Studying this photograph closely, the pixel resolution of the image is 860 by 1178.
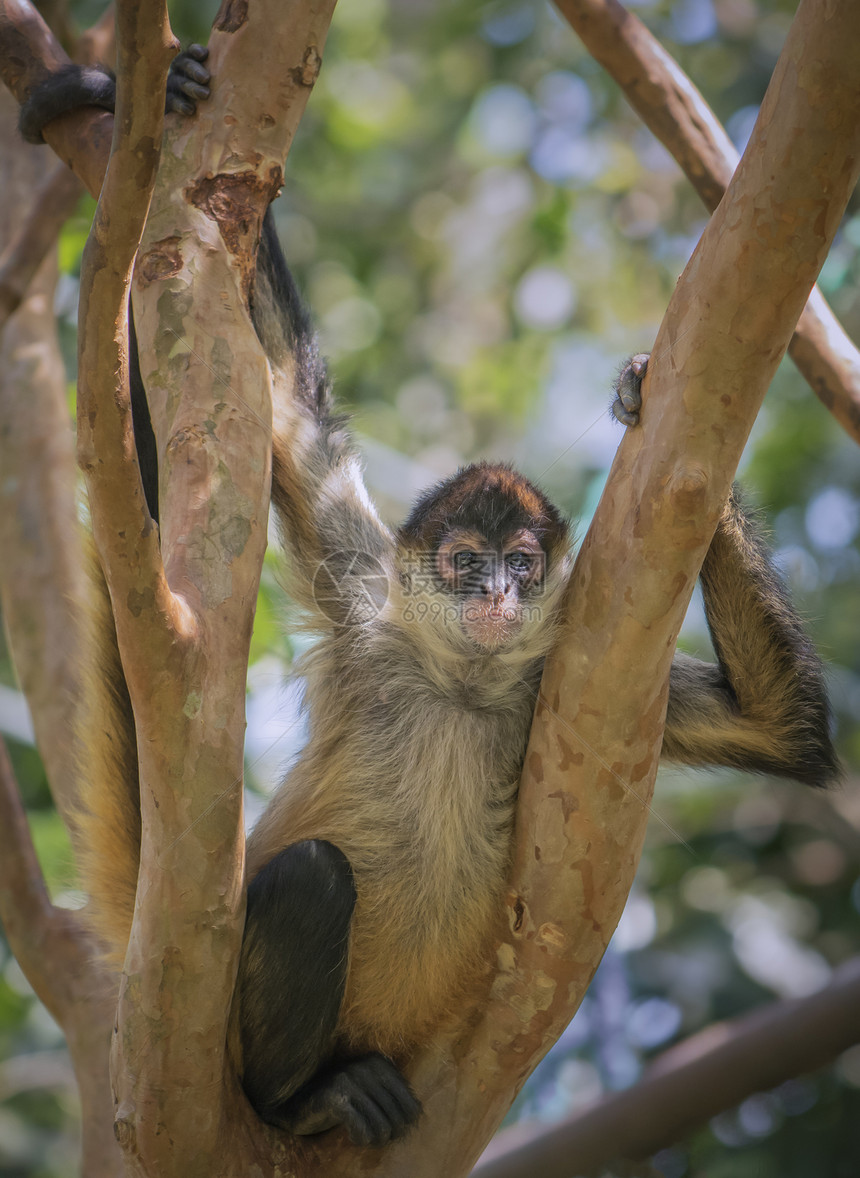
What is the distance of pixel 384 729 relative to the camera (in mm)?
4227

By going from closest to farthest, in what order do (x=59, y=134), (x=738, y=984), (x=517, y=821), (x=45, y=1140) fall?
(x=517, y=821)
(x=59, y=134)
(x=738, y=984)
(x=45, y=1140)

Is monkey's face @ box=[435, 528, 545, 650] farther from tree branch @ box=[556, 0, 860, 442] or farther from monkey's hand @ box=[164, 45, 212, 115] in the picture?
monkey's hand @ box=[164, 45, 212, 115]

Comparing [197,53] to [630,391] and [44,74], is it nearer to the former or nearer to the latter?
[44,74]

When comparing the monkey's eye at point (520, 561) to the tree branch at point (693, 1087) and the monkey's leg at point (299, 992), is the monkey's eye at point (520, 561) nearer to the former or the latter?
the monkey's leg at point (299, 992)

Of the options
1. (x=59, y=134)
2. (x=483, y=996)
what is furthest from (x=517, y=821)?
(x=59, y=134)

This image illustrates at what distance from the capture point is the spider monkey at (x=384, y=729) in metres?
3.68

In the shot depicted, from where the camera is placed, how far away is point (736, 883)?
856cm

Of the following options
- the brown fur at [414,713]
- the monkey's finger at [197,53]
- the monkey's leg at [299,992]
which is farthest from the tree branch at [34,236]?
the monkey's leg at [299,992]

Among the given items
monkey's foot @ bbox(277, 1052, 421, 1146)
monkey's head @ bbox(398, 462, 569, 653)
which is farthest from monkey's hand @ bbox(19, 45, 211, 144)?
monkey's foot @ bbox(277, 1052, 421, 1146)

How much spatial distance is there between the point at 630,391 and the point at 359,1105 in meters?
2.36

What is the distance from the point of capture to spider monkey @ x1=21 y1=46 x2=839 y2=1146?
3678mm

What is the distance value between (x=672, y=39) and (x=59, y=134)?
27.2ft

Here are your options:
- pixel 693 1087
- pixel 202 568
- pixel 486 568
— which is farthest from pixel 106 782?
pixel 693 1087

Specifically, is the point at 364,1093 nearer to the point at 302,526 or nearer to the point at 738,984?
the point at 302,526
